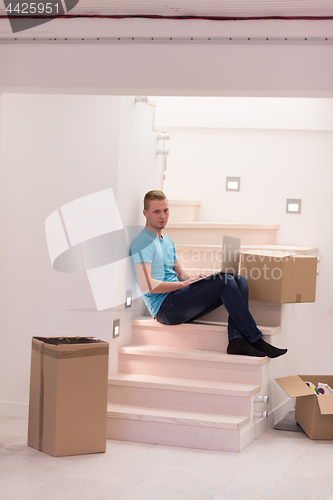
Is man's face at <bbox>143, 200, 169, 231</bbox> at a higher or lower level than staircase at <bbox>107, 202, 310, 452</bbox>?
higher

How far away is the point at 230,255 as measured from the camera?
3455 millimetres

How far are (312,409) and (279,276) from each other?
78 centimetres

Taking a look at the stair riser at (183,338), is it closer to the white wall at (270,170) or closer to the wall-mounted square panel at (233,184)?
the white wall at (270,170)

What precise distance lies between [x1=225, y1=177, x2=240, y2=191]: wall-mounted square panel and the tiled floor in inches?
86.5

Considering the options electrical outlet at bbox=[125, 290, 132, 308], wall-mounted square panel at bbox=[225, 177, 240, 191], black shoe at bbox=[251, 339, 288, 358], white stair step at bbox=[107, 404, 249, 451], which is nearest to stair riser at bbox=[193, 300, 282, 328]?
black shoe at bbox=[251, 339, 288, 358]

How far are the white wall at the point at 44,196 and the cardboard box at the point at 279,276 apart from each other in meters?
0.80

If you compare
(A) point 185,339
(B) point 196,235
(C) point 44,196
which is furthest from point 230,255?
(C) point 44,196

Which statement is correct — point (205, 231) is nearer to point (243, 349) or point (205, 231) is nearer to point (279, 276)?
point (279, 276)

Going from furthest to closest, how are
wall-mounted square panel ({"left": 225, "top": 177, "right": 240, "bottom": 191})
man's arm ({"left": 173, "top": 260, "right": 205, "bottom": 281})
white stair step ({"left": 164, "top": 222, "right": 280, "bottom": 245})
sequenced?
wall-mounted square panel ({"left": 225, "top": 177, "right": 240, "bottom": 191})
white stair step ({"left": 164, "top": 222, "right": 280, "bottom": 245})
man's arm ({"left": 173, "top": 260, "right": 205, "bottom": 281})

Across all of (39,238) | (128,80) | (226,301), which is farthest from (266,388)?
(128,80)

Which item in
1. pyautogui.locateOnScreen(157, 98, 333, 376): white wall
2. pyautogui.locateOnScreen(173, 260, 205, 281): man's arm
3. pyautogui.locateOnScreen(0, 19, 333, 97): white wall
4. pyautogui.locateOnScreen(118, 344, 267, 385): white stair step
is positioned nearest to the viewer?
pyautogui.locateOnScreen(0, 19, 333, 97): white wall

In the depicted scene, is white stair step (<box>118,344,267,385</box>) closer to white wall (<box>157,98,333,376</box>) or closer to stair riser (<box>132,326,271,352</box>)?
stair riser (<box>132,326,271,352</box>)

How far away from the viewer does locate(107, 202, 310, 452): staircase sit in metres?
3.05

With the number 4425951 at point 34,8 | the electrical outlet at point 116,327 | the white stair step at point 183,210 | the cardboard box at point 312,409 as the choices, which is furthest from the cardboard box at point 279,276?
the number 4425951 at point 34,8
